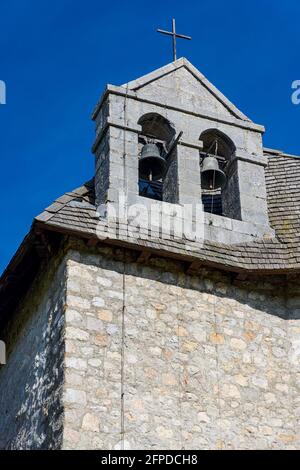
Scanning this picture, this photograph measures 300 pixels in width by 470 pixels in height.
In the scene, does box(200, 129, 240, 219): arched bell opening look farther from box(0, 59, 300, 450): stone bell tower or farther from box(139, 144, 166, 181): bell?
box(139, 144, 166, 181): bell

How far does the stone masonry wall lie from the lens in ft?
37.6

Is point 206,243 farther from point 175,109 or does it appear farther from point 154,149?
point 175,109

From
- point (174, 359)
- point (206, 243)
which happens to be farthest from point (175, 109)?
point (174, 359)

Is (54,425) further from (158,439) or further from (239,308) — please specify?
(239,308)

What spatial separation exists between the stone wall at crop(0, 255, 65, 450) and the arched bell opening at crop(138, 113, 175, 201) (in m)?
2.02

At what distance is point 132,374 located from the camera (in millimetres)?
11758

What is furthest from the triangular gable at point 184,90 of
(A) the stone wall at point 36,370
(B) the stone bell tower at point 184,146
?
(A) the stone wall at point 36,370

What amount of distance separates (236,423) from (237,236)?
244 centimetres

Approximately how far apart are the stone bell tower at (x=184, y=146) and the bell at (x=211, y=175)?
106 mm

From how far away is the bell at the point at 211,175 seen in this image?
45.8ft

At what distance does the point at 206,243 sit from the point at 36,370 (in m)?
2.49

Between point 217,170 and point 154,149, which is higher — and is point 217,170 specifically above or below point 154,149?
below

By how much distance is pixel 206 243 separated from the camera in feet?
42.3
